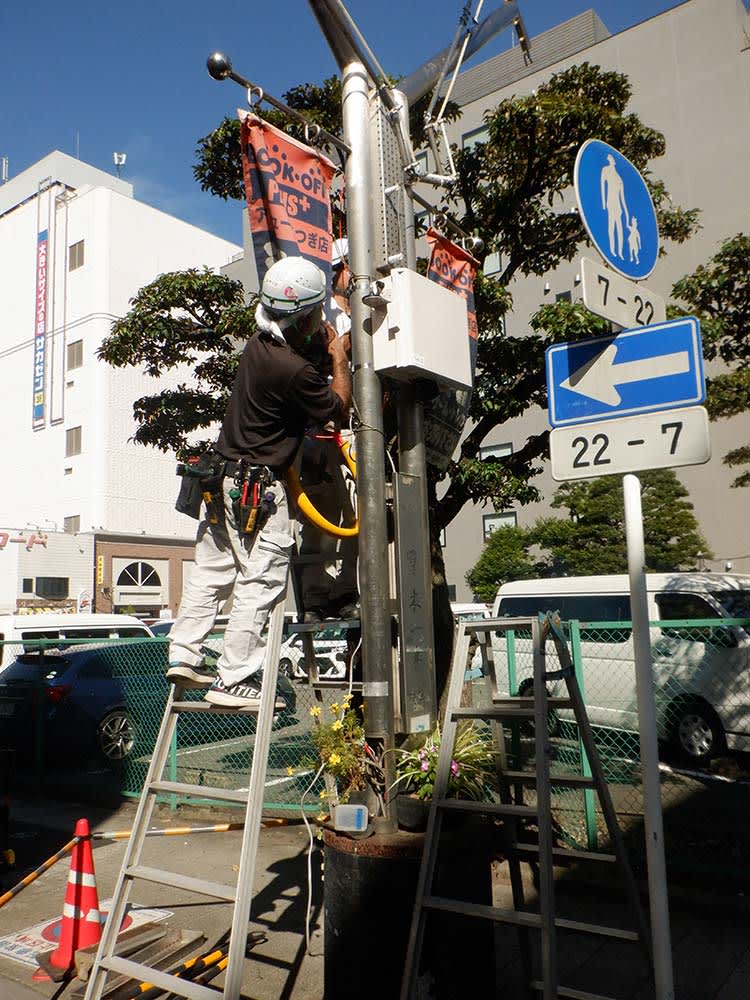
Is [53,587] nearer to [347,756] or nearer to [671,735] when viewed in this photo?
[671,735]

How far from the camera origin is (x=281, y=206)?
179 inches

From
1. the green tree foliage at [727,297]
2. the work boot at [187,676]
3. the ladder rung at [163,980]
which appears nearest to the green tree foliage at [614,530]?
the green tree foliage at [727,297]

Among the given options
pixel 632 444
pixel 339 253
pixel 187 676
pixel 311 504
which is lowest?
pixel 187 676

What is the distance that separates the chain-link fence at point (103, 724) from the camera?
8.89 metres

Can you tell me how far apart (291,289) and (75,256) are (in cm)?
4049

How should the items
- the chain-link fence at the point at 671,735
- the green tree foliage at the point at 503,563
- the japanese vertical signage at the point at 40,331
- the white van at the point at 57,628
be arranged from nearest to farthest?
1. the chain-link fence at the point at 671,735
2. the white van at the point at 57,628
3. the green tree foliage at the point at 503,563
4. the japanese vertical signage at the point at 40,331

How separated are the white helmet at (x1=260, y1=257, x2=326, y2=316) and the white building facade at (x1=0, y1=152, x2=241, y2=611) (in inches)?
1366

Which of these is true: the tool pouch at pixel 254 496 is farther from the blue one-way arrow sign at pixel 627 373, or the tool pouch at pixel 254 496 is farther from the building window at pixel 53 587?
the building window at pixel 53 587

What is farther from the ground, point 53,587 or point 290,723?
point 53,587

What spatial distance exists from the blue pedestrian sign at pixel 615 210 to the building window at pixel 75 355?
38.7 m

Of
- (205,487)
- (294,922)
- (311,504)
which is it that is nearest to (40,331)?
(294,922)

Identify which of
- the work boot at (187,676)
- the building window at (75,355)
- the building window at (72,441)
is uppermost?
the building window at (75,355)

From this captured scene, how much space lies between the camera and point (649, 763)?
3279 millimetres

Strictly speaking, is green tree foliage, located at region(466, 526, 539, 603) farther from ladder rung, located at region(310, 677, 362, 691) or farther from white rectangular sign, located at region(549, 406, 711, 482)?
white rectangular sign, located at region(549, 406, 711, 482)
